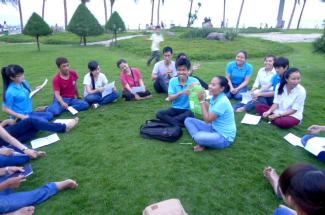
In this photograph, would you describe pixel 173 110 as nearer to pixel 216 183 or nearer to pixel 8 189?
pixel 216 183

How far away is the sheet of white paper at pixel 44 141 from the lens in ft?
14.9

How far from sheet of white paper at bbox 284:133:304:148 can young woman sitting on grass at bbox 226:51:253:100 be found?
210 cm

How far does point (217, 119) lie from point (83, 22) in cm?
1711

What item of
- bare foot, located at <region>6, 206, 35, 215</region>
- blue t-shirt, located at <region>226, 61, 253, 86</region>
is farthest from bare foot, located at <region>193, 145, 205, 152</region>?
blue t-shirt, located at <region>226, 61, 253, 86</region>

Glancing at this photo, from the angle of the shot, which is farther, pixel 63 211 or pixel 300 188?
pixel 63 211

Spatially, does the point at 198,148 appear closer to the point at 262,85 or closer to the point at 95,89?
the point at 262,85

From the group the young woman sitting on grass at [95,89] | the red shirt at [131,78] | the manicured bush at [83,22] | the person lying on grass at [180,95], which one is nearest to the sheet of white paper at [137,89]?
the red shirt at [131,78]

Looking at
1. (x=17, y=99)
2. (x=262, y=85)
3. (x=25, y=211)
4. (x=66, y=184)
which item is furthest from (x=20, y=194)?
(x=262, y=85)

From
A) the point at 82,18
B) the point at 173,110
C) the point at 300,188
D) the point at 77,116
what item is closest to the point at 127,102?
the point at 77,116

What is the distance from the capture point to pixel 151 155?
4.17m

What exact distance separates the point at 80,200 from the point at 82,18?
1791 centimetres

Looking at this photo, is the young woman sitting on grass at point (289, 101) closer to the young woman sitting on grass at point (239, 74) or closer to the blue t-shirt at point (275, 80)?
the blue t-shirt at point (275, 80)

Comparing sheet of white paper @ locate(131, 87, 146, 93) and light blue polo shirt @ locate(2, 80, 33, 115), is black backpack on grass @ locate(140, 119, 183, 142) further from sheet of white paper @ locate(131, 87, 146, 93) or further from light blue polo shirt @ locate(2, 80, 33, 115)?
light blue polo shirt @ locate(2, 80, 33, 115)

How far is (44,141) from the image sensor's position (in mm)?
4652
